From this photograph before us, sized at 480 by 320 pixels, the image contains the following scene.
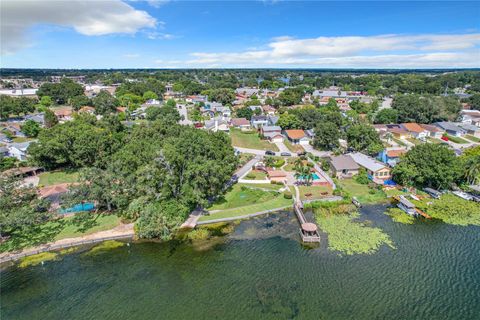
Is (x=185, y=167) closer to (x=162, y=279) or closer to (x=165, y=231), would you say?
(x=165, y=231)

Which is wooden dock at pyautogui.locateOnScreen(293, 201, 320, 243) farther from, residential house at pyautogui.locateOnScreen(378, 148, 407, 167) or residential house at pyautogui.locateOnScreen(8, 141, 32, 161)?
residential house at pyautogui.locateOnScreen(8, 141, 32, 161)

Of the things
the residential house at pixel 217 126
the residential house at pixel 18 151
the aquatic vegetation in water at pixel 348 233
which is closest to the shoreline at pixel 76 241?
the aquatic vegetation in water at pixel 348 233

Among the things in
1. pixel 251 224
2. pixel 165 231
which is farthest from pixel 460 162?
pixel 165 231

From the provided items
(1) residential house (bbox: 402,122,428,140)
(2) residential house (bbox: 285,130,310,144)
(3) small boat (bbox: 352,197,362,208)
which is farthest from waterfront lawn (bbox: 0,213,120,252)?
(1) residential house (bbox: 402,122,428,140)

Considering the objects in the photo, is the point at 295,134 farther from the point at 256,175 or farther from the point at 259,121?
the point at 256,175

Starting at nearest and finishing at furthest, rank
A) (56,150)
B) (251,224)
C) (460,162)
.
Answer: (251,224) → (460,162) → (56,150)
